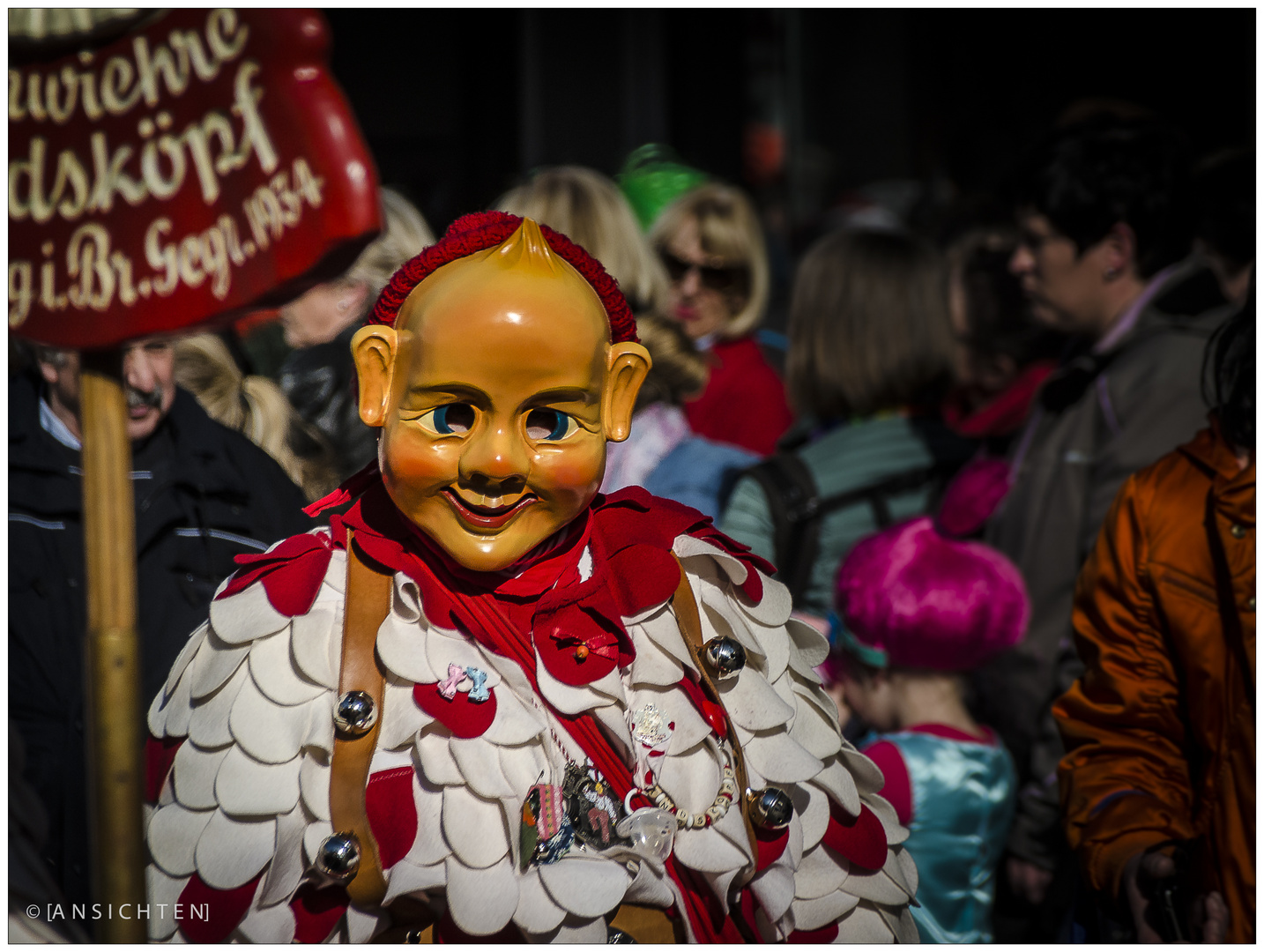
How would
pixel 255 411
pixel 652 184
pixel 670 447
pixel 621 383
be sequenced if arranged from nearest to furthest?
pixel 621 383, pixel 255 411, pixel 670 447, pixel 652 184

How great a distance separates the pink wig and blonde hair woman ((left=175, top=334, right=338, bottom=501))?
1.04 meters

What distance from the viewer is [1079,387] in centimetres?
280

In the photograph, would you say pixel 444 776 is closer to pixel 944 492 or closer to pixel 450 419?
pixel 450 419

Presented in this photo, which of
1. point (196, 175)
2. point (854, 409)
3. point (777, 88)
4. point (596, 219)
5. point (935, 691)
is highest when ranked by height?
point (777, 88)

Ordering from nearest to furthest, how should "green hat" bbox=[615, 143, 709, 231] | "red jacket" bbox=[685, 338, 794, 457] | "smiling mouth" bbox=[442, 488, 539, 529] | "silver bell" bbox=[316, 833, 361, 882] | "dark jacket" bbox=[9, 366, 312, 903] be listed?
"silver bell" bbox=[316, 833, 361, 882] → "smiling mouth" bbox=[442, 488, 539, 529] → "dark jacket" bbox=[9, 366, 312, 903] → "red jacket" bbox=[685, 338, 794, 457] → "green hat" bbox=[615, 143, 709, 231]

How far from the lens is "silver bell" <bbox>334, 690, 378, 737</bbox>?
4.40 feet

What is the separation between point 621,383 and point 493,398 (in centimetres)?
19

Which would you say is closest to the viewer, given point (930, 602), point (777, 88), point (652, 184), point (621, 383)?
point (621, 383)

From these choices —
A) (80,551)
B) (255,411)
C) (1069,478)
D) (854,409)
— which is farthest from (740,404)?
(80,551)

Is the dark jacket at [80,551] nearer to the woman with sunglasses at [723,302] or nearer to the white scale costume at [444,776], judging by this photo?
the white scale costume at [444,776]

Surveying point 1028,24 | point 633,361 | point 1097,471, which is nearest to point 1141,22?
point 1028,24

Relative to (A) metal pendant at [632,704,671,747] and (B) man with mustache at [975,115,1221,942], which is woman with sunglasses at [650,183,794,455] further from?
(A) metal pendant at [632,704,671,747]

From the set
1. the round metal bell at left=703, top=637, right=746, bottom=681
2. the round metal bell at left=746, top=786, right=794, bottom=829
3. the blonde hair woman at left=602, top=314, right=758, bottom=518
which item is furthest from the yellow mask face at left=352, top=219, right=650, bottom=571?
the blonde hair woman at left=602, top=314, right=758, bottom=518

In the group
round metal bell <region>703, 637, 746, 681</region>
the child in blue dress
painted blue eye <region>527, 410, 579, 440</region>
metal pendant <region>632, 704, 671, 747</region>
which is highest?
painted blue eye <region>527, 410, 579, 440</region>
